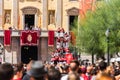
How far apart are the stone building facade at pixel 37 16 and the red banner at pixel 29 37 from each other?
57.3 inches

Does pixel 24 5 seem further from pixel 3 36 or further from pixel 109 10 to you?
pixel 109 10

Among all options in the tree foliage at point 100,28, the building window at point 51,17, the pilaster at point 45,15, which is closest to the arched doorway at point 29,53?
the pilaster at point 45,15

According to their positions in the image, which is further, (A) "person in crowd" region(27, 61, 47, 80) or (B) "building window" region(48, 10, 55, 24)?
(B) "building window" region(48, 10, 55, 24)

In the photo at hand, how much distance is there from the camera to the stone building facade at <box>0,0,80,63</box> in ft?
222

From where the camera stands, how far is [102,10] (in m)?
46.2

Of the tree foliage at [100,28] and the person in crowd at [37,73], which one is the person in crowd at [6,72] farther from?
the tree foliage at [100,28]

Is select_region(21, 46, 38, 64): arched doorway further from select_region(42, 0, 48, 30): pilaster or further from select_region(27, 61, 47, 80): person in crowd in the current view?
select_region(27, 61, 47, 80): person in crowd

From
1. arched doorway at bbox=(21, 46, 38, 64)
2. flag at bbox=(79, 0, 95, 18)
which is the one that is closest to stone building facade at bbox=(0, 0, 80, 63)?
arched doorway at bbox=(21, 46, 38, 64)

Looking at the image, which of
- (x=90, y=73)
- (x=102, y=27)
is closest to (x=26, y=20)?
(x=102, y=27)

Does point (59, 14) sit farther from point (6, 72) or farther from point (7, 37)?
point (6, 72)

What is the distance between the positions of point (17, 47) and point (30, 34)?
9.83 ft

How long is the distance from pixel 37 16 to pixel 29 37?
4783 mm

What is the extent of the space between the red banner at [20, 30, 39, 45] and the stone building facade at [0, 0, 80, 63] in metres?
1.46

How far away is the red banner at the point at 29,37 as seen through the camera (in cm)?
6512
